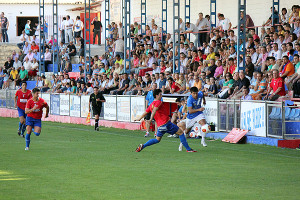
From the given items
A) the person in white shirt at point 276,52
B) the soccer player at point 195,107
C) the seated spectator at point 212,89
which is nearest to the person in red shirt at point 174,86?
the seated spectator at point 212,89

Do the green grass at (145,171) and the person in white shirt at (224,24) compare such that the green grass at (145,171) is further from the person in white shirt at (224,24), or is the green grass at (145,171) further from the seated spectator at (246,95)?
the person in white shirt at (224,24)

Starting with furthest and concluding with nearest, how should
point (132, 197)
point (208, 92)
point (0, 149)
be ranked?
point (208, 92), point (0, 149), point (132, 197)

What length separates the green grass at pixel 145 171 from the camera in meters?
10.4

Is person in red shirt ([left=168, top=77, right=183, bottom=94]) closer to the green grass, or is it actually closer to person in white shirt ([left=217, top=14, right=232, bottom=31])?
person in white shirt ([left=217, top=14, right=232, bottom=31])

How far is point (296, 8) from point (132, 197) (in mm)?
18650

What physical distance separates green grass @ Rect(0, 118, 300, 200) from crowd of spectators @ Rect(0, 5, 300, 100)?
3505mm

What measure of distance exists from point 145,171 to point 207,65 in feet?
49.3

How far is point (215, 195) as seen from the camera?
10.1 metres

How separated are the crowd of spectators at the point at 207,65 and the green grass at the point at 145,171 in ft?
11.5

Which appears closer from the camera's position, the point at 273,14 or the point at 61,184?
the point at 61,184

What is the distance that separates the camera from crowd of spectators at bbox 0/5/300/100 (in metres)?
22.2

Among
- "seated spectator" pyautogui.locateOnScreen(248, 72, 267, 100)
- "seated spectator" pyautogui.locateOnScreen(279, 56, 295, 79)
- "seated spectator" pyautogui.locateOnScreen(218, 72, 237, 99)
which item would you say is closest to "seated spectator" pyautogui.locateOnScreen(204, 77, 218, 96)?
"seated spectator" pyautogui.locateOnScreen(218, 72, 237, 99)

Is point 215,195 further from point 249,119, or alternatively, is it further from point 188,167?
point 249,119

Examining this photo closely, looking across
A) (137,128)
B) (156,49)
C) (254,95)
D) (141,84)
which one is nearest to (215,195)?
(254,95)
